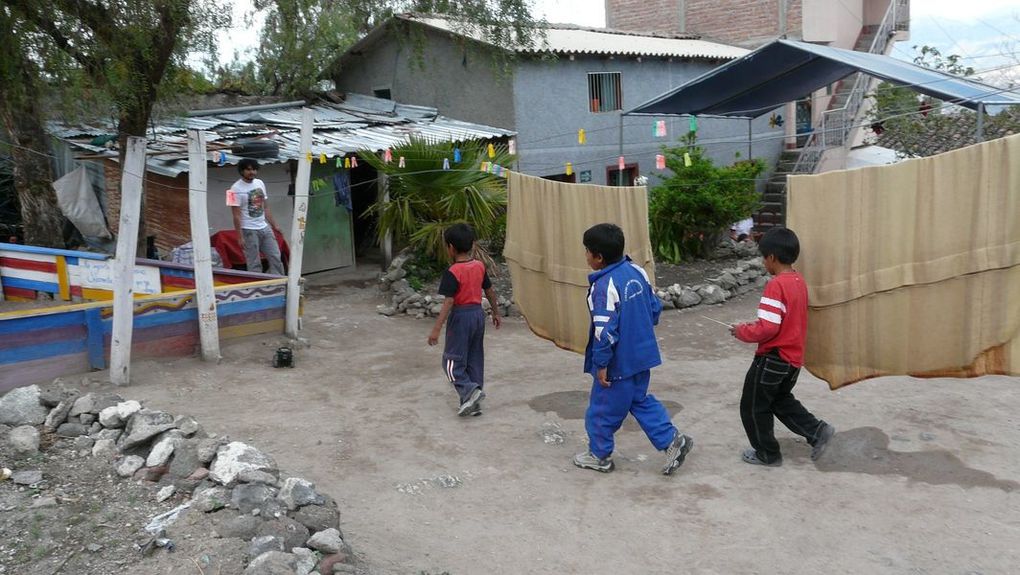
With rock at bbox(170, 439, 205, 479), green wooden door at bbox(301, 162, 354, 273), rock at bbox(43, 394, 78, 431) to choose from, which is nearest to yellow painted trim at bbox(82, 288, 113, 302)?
rock at bbox(43, 394, 78, 431)

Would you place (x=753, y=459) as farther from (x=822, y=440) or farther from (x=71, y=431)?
(x=71, y=431)

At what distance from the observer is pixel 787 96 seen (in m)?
11.8

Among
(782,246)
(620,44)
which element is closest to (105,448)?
(782,246)

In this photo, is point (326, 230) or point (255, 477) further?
point (326, 230)

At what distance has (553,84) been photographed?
47.1 feet

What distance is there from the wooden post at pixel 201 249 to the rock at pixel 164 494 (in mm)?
3480

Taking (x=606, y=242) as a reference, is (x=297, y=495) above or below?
below

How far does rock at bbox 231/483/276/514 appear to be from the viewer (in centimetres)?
396

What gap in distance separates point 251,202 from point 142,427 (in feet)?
16.0

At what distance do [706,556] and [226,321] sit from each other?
5.37 meters

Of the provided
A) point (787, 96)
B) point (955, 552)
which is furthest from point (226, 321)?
point (787, 96)

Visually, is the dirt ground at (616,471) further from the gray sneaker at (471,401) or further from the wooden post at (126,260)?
the wooden post at (126,260)

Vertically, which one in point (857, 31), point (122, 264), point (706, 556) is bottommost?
point (706, 556)

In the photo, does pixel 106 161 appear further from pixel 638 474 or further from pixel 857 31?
pixel 857 31
